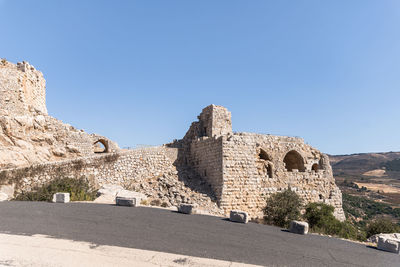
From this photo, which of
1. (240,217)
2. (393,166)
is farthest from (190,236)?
(393,166)

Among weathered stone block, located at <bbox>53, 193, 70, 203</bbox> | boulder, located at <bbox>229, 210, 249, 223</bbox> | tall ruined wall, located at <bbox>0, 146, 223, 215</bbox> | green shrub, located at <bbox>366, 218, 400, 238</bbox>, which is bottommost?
green shrub, located at <bbox>366, 218, 400, 238</bbox>

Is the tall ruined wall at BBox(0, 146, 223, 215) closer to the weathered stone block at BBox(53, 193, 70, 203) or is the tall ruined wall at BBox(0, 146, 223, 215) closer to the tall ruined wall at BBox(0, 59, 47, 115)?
the weathered stone block at BBox(53, 193, 70, 203)

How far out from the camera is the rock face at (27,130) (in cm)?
1720

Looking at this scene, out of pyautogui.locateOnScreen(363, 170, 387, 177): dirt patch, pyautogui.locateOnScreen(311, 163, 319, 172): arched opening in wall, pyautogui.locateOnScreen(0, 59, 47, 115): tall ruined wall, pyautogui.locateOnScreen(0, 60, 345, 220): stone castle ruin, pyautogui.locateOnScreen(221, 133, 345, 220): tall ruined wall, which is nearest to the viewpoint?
pyautogui.locateOnScreen(0, 60, 345, 220): stone castle ruin

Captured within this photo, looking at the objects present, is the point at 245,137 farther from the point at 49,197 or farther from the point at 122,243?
the point at 122,243

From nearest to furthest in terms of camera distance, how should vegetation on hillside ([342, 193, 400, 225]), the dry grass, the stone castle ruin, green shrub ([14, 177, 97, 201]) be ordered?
green shrub ([14, 177, 97, 201]) < the stone castle ruin < vegetation on hillside ([342, 193, 400, 225]) < the dry grass

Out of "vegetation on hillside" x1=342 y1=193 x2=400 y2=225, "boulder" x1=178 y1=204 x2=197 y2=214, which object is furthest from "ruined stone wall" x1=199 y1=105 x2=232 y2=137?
"vegetation on hillside" x1=342 y1=193 x2=400 y2=225

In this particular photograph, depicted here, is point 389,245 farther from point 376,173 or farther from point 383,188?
point 376,173

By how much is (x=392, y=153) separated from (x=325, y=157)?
4710 inches

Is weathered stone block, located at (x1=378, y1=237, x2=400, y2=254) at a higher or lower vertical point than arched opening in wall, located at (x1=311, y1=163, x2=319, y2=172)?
lower

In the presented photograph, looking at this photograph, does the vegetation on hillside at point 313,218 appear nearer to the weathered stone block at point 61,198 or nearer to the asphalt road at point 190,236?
the asphalt road at point 190,236

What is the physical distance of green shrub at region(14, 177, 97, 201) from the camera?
459 inches

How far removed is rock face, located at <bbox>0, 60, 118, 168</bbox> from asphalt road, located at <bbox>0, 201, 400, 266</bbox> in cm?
1066

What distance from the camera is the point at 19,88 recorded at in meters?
20.4
